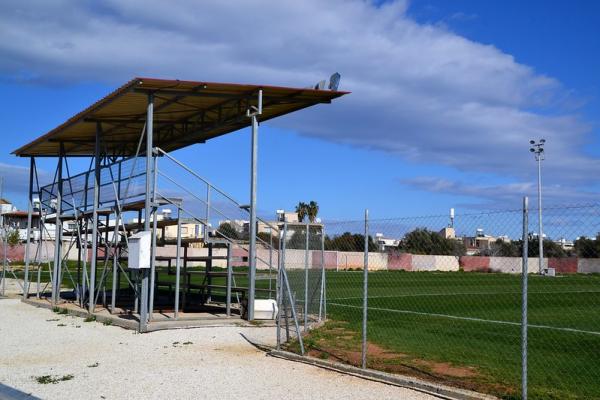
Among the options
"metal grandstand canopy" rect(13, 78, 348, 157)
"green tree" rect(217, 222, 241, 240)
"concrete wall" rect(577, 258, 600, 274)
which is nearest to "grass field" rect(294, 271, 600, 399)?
"concrete wall" rect(577, 258, 600, 274)

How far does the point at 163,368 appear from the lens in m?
10.5

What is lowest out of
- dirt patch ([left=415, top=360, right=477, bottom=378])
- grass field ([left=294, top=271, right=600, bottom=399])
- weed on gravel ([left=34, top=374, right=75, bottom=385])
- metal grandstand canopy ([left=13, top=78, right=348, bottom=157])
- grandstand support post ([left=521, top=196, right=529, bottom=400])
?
weed on gravel ([left=34, top=374, right=75, bottom=385])

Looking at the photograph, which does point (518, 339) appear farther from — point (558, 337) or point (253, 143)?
point (253, 143)

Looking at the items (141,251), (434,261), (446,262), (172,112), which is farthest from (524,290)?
(172,112)

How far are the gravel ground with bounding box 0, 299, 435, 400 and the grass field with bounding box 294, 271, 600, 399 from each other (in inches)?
47.4

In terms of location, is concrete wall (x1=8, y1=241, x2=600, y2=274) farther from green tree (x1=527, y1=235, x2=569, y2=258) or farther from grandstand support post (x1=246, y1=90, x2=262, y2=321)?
grandstand support post (x1=246, y1=90, x2=262, y2=321)

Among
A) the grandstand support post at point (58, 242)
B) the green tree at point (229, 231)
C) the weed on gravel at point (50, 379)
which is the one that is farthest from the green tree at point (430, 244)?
the grandstand support post at point (58, 242)

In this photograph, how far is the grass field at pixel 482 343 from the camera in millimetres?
9344

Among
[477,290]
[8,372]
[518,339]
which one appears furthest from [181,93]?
[477,290]

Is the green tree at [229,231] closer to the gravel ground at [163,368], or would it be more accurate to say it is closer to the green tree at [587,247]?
the gravel ground at [163,368]

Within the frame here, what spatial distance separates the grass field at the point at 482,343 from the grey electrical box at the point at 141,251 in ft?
13.5

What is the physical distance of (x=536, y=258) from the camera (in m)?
8.90

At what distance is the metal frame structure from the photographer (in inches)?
606

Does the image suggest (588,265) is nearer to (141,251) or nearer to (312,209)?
(141,251)
